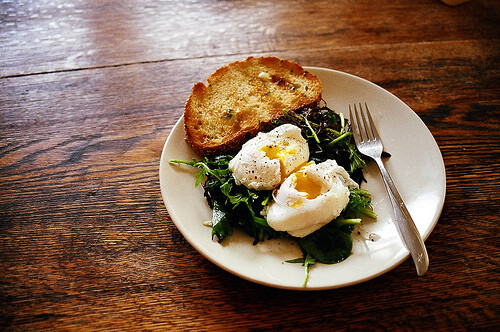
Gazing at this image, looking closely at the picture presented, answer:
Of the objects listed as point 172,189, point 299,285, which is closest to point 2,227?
point 172,189

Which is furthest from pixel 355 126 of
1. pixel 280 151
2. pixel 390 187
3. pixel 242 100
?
pixel 242 100

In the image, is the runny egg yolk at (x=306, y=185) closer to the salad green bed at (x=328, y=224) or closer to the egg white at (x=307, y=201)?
the egg white at (x=307, y=201)

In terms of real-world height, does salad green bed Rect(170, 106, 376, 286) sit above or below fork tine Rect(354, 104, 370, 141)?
below

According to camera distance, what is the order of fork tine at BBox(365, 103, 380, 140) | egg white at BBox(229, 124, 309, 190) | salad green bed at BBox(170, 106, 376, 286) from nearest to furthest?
salad green bed at BBox(170, 106, 376, 286)
egg white at BBox(229, 124, 309, 190)
fork tine at BBox(365, 103, 380, 140)

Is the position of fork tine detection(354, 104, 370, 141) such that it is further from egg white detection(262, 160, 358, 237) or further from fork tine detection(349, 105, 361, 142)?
egg white detection(262, 160, 358, 237)

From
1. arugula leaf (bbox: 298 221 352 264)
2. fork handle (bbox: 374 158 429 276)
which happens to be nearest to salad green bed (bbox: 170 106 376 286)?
arugula leaf (bbox: 298 221 352 264)
